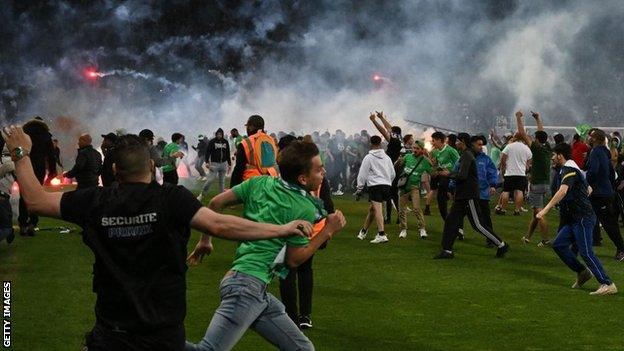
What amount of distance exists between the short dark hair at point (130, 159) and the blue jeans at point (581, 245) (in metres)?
7.63

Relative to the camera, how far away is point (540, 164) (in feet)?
59.6

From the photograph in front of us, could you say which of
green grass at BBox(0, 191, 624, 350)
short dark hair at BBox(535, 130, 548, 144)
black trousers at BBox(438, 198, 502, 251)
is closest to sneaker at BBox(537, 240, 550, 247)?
green grass at BBox(0, 191, 624, 350)

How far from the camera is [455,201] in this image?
48.1 ft

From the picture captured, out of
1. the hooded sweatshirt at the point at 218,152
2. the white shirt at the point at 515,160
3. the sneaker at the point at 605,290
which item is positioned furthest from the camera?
the hooded sweatshirt at the point at 218,152

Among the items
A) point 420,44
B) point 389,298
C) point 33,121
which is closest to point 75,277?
point 389,298

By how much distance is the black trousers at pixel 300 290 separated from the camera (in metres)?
8.62

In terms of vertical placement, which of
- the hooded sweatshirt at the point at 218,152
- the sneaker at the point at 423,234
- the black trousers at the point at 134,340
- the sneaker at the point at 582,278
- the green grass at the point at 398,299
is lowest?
the green grass at the point at 398,299

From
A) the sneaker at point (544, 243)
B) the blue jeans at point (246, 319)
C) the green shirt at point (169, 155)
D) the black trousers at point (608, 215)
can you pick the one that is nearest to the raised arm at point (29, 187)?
the blue jeans at point (246, 319)

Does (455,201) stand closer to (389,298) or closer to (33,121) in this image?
(389,298)

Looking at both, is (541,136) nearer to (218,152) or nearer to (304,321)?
(304,321)

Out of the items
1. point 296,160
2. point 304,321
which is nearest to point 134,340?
point 296,160

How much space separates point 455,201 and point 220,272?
3.76 meters

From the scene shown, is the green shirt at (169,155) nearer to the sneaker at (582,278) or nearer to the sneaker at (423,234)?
the sneaker at (423,234)

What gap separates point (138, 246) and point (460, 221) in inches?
404
